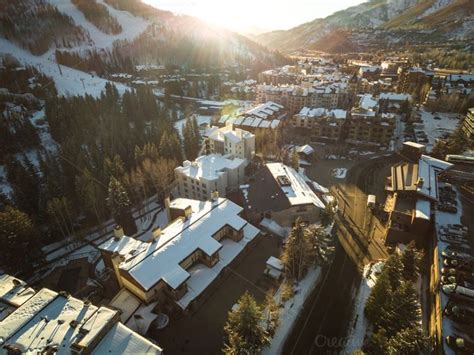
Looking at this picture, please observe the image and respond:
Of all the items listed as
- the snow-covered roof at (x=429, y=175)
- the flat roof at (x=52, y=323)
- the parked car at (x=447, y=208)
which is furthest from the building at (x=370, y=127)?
the flat roof at (x=52, y=323)

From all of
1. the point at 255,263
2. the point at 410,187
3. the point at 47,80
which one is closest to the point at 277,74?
the point at 47,80

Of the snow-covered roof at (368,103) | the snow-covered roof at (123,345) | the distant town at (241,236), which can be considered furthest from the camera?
the snow-covered roof at (368,103)

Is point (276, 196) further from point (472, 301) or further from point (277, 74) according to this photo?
point (277, 74)

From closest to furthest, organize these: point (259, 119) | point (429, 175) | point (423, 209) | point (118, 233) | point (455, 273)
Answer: point (455, 273)
point (118, 233)
point (423, 209)
point (429, 175)
point (259, 119)

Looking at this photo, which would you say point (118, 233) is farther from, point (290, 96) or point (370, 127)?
point (290, 96)

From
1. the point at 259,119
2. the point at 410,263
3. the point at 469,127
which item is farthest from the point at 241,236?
the point at 469,127

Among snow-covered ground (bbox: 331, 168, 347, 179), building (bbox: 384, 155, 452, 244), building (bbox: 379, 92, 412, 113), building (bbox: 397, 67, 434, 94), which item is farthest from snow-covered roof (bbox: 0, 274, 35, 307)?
building (bbox: 397, 67, 434, 94)

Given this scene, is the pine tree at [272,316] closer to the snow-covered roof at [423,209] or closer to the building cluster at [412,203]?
the building cluster at [412,203]
